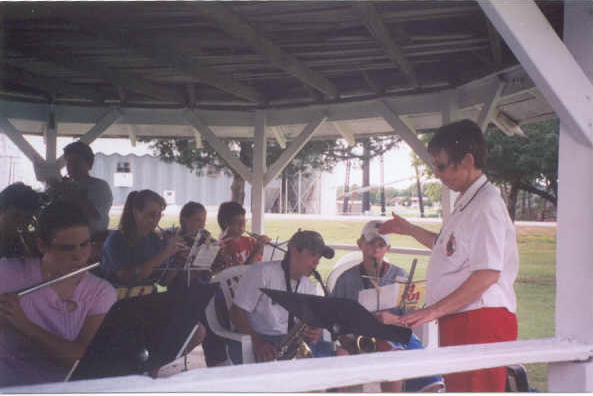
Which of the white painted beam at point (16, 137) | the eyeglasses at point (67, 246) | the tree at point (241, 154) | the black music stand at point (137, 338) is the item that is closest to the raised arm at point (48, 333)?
the eyeglasses at point (67, 246)

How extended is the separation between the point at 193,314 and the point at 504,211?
112cm

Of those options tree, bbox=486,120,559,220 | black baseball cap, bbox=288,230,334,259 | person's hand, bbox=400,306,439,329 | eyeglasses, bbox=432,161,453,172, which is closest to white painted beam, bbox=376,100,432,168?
black baseball cap, bbox=288,230,334,259

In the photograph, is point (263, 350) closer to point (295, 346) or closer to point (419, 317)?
point (295, 346)

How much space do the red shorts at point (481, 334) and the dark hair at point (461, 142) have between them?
1.79 ft

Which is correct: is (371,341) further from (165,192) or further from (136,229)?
(165,192)

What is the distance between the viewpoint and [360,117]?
503 cm

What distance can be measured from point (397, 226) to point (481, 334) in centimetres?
70

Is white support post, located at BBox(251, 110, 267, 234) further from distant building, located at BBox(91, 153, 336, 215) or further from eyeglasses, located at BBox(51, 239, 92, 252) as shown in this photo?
distant building, located at BBox(91, 153, 336, 215)

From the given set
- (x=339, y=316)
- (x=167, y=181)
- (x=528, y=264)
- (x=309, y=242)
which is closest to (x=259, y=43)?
(x=309, y=242)

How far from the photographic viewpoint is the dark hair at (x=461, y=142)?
1.98m

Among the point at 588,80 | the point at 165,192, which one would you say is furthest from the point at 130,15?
the point at 165,192

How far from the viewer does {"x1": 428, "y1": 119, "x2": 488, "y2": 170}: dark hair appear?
198 centimetres

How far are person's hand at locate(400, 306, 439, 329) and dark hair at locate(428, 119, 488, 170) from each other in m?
0.56

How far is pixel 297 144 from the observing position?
5.45 metres
